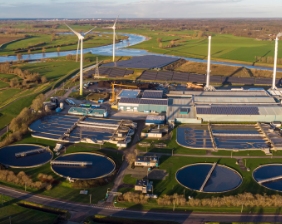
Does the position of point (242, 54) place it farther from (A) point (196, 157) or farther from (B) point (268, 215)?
(B) point (268, 215)

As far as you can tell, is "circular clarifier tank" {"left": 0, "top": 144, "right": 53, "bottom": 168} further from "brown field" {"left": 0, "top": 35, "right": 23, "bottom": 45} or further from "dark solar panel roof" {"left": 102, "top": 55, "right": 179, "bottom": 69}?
"brown field" {"left": 0, "top": 35, "right": 23, "bottom": 45}

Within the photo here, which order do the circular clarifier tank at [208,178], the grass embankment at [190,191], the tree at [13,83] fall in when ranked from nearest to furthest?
the grass embankment at [190,191] < the circular clarifier tank at [208,178] < the tree at [13,83]

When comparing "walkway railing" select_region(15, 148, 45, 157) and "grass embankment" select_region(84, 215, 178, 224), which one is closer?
"grass embankment" select_region(84, 215, 178, 224)

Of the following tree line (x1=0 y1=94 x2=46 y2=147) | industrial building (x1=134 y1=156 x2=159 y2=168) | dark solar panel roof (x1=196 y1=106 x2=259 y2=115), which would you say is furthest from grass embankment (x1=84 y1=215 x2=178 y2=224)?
dark solar panel roof (x1=196 y1=106 x2=259 y2=115)

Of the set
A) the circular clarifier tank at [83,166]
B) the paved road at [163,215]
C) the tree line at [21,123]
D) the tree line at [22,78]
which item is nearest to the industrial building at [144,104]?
the tree line at [21,123]

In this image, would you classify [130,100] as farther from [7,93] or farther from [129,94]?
[7,93]

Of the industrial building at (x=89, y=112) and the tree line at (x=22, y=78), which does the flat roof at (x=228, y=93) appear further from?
the tree line at (x=22, y=78)

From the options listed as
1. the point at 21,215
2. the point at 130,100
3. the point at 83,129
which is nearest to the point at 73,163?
the point at 21,215
